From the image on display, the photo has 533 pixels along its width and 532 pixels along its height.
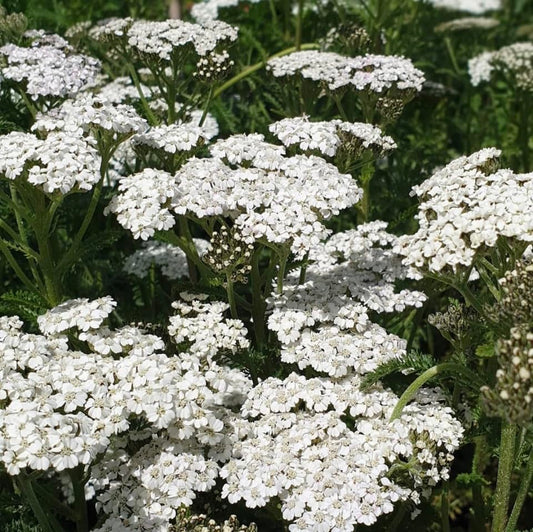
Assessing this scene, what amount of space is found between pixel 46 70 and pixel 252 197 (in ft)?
4.37

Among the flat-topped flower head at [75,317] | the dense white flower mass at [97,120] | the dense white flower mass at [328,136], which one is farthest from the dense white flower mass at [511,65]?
the flat-topped flower head at [75,317]

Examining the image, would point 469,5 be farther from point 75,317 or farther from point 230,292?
point 75,317

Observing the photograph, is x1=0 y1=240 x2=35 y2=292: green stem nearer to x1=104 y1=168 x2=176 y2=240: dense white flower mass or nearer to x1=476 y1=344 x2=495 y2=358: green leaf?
x1=104 y1=168 x2=176 y2=240: dense white flower mass

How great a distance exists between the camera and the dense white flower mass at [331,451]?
309 centimetres

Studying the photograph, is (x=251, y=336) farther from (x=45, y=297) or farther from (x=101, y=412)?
(x=101, y=412)

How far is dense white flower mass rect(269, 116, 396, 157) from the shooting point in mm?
3984

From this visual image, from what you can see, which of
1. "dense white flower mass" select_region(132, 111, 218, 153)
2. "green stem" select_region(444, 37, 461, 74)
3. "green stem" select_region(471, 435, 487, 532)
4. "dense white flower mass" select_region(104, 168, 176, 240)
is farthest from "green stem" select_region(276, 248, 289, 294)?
"green stem" select_region(444, 37, 461, 74)

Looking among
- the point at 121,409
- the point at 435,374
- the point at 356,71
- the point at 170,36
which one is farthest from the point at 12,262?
the point at 356,71

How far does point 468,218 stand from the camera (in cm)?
310

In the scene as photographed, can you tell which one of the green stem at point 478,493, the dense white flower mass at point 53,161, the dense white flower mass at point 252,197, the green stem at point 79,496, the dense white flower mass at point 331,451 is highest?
the dense white flower mass at point 53,161

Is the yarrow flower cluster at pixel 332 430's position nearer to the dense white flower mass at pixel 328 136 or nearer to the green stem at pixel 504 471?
the green stem at pixel 504 471

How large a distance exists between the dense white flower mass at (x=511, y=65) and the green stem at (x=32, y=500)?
15.2 ft

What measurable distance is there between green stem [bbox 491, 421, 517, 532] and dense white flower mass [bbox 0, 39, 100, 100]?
104 inches

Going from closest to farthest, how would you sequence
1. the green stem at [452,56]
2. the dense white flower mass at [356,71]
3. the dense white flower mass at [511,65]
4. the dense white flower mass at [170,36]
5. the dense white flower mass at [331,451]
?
1. the dense white flower mass at [331,451]
2. the dense white flower mass at [170,36]
3. the dense white flower mass at [356,71]
4. the dense white flower mass at [511,65]
5. the green stem at [452,56]
